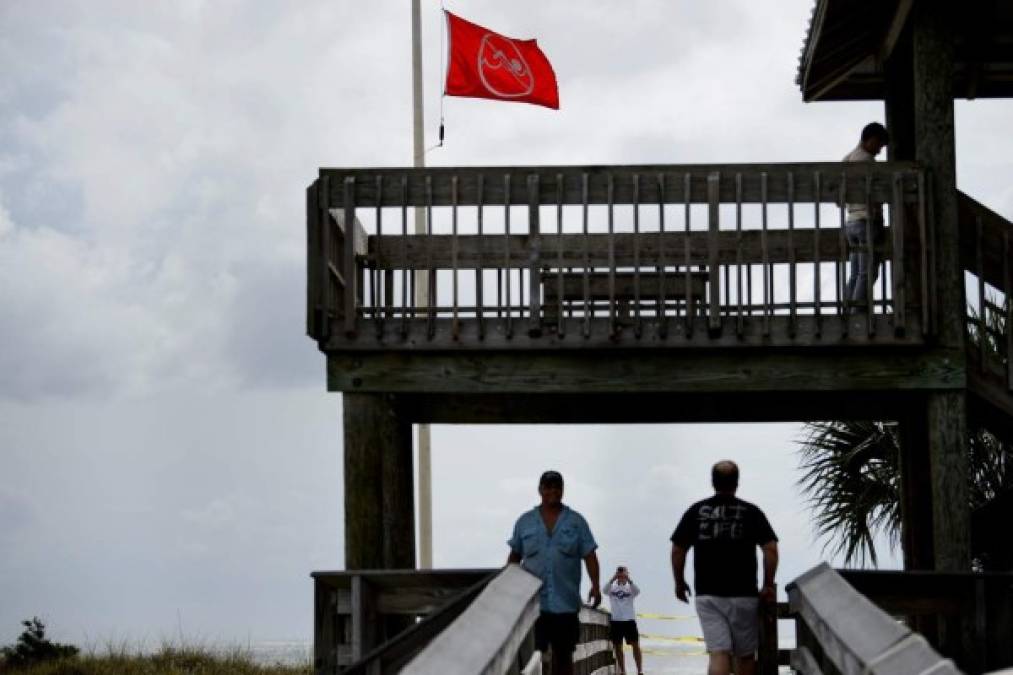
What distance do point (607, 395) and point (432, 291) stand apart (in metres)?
2.21

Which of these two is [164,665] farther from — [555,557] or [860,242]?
[555,557]

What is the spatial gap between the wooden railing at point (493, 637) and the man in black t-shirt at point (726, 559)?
1.12 m

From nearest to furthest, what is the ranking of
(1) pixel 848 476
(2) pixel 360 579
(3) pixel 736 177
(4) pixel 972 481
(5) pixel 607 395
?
(2) pixel 360 579, (3) pixel 736 177, (5) pixel 607 395, (4) pixel 972 481, (1) pixel 848 476

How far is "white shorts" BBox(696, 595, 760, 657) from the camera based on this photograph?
36.8 ft

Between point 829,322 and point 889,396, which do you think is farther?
point 889,396

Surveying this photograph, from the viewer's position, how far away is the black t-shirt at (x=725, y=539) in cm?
1116

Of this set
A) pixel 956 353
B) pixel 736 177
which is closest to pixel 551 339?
pixel 736 177

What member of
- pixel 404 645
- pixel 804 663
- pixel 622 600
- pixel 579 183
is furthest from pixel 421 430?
pixel 404 645

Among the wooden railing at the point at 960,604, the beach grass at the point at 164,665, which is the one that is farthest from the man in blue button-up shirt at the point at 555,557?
the beach grass at the point at 164,665

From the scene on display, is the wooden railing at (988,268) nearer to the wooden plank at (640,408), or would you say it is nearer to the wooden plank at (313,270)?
the wooden plank at (640,408)

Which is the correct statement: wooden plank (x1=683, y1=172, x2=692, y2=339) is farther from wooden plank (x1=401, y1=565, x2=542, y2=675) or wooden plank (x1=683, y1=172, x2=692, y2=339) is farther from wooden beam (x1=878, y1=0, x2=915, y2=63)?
wooden plank (x1=401, y1=565, x2=542, y2=675)

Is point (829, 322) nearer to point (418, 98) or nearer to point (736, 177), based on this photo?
point (736, 177)

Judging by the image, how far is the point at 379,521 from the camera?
17.0m

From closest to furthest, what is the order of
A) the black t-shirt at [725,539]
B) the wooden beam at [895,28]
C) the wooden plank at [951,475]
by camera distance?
the black t-shirt at [725,539] → the wooden plank at [951,475] → the wooden beam at [895,28]
